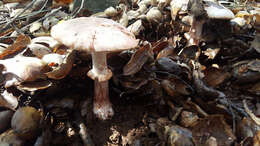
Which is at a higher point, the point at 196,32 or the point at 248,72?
the point at 196,32

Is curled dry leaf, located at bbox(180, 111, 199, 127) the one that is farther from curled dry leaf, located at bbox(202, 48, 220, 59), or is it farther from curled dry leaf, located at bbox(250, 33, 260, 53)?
curled dry leaf, located at bbox(250, 33, 260, 53)

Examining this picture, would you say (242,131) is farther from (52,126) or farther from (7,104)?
(7,104)

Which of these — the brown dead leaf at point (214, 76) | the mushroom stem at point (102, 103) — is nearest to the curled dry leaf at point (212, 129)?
the brown dead leaf at point (214, 76)

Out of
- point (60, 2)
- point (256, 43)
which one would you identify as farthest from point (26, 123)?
point (60, 2)

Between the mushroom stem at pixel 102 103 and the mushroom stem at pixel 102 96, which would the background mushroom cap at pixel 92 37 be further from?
the mushroom stem at pixel 102 103

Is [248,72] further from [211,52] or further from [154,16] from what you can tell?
[154,16]

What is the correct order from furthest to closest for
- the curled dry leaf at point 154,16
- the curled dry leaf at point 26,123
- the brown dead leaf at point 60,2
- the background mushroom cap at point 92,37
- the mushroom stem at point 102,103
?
the brown dead leaf at point 60,2 → the curled dry leaf at point 154,16 → the mushroom stem at point 102,103 → the curled dry leaf at point 26,123 → the background mushroom cap at point 92,37
